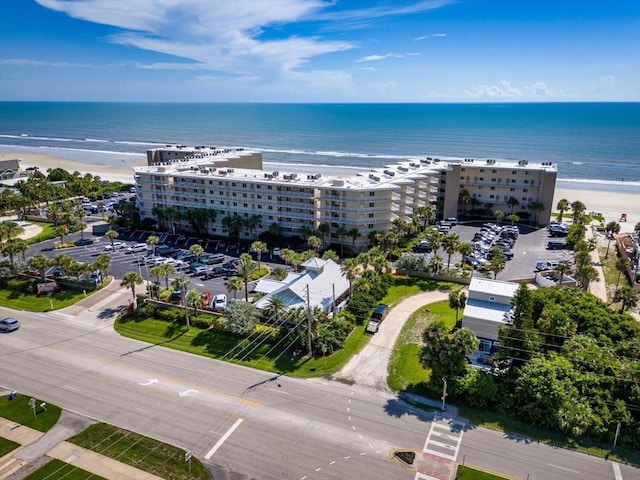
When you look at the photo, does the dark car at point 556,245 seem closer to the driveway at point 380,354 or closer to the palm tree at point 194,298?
the driveway at point 380,354

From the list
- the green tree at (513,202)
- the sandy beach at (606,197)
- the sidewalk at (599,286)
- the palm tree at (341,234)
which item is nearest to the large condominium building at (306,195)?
the palm tree at (341,234)

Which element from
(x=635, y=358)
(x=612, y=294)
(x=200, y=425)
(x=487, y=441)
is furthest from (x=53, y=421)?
(x=612, y=294)

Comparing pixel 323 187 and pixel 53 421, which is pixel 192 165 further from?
pixel 53 421

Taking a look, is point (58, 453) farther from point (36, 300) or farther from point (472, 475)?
point (36, 300)

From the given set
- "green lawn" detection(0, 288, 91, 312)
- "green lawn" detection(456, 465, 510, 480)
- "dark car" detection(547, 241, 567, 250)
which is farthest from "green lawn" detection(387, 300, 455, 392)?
"green lawn" detection(0, 288, 91, 312)

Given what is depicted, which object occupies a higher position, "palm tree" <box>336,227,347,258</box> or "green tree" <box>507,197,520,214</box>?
"green tree" <box>507,197,520,214</box>

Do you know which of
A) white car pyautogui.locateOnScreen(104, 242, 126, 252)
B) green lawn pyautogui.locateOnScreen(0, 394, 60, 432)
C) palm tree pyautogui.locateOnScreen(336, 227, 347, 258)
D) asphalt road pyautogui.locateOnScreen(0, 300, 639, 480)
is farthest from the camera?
white car pyautogui.locateOnScreen(104, 242, 126, 252)

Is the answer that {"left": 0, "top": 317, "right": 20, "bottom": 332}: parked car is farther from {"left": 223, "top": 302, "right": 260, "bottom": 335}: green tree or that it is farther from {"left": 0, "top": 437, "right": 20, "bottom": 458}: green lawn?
{"left": 223, "top": 302, "right": 260, "bottom": 335}: green tree
